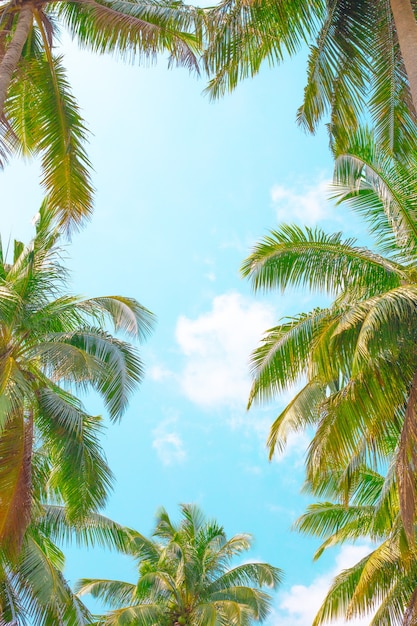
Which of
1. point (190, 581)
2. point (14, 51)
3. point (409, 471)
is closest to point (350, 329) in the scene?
point (409, 471)

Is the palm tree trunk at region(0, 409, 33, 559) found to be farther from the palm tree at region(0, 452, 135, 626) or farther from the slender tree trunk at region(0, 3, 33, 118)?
the slender tree trunk at region(0, 3, 33, 118)

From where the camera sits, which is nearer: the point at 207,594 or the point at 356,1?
the point at 356,1

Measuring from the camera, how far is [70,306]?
33.2 feet

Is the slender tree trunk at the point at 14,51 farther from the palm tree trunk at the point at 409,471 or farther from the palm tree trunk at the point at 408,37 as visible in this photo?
the palm tree trunk at the point at 409,471

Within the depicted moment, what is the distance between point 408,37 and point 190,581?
1515cm

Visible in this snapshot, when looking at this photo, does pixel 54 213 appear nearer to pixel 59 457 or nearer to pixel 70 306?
pixel 70 306

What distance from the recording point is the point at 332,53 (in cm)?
866

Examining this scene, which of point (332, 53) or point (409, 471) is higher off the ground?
point (332, 53)

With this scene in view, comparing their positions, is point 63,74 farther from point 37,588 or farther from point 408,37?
point 37,588

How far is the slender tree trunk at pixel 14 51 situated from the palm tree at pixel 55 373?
9.23ft

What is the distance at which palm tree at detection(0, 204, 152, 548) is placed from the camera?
8279mm

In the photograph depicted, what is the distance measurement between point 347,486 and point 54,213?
6071 millimetres

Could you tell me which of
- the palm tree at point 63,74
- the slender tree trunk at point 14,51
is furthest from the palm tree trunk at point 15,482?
the slender tree trunk at point 14,51

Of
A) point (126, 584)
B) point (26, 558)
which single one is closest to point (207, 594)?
point (126, 584)
